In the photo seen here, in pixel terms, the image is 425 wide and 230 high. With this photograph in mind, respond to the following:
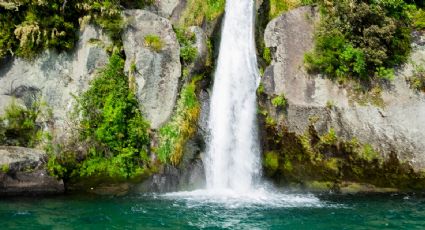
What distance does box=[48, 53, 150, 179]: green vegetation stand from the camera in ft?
45.2

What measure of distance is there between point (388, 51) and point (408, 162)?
3.59 m

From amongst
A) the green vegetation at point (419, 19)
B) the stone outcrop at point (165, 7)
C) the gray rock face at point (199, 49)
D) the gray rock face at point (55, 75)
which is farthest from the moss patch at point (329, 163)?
the gray rock face at point (55, 75)

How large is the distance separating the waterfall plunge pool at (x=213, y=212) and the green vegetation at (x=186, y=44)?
4.87 m

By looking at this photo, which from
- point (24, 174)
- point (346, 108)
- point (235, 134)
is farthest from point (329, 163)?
point (24, 174)

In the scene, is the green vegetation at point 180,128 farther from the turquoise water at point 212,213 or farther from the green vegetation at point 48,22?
the green vegetation at point 48,22

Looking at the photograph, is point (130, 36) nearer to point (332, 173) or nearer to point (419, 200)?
point (332, 173)

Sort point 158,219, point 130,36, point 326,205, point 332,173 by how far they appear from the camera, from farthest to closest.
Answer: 1. point 130,36
2. point 332,173
3. point 326,205
4. point 158,219

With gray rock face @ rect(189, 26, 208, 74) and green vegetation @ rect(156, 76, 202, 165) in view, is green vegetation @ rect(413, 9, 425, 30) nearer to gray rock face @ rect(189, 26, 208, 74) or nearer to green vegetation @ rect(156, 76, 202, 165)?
gray rock face @ rect(189, 26, 208, 74)

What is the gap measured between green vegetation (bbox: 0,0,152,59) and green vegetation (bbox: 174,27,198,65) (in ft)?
6.99

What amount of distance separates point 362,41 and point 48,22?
34.8ft

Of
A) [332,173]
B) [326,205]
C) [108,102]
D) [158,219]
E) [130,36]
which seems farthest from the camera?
[130,36]

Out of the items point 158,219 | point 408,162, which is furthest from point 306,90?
point 158,219

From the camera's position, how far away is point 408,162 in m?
12.6

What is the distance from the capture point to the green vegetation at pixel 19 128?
14.5 metres
